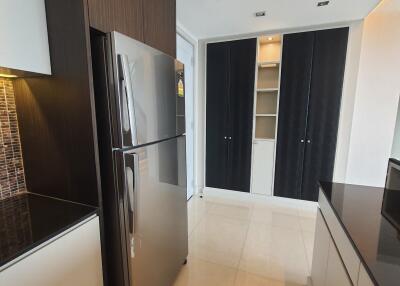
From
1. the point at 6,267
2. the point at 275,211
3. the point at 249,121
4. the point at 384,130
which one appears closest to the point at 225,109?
the point at 249,121

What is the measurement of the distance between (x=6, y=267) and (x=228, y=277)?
5.33ft

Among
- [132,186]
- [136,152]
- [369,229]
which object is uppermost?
[136,152]

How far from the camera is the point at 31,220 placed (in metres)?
1.04

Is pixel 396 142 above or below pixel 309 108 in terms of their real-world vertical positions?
below

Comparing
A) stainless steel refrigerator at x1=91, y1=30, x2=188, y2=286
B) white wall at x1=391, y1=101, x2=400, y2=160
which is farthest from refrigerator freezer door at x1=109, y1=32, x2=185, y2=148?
white wall at x1=391, y1=101, x2=400, y2=160

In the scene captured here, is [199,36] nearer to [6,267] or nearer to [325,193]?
[325,193]

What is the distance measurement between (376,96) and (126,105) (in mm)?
3029

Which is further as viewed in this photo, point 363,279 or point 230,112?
point 230,112

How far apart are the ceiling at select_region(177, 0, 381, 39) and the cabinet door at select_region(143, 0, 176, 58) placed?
0.61m

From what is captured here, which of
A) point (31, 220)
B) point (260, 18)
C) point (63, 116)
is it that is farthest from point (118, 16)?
point (260, 18)

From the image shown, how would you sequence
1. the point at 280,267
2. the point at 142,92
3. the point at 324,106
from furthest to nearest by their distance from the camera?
the point at 324,106 → the point at 280,267 → the point at 142,92

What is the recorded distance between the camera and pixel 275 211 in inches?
121

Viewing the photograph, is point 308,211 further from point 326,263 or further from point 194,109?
point 194,109

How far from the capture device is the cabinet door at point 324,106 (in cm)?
269
